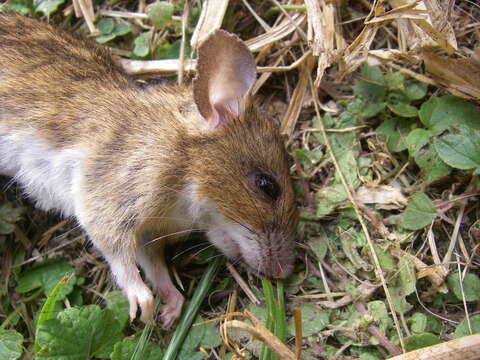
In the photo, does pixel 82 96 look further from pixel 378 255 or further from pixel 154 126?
pixel 378 255

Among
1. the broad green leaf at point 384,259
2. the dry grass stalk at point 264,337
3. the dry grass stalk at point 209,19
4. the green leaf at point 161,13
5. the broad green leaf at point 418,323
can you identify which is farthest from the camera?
the green leaf at point 161,13

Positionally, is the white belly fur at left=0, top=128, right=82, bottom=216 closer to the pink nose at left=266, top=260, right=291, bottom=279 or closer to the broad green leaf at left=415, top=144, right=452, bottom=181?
the pink nose at left=266, top=260, right=291, bottom=279

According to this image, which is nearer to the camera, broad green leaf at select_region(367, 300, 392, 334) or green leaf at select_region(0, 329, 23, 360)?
broad green leaf at select_region(367, 300, 392, 334)

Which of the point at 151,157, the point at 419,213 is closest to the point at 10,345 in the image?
the point at 151,157

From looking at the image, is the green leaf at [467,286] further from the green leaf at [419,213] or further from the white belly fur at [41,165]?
the white belly fur at [41,165]

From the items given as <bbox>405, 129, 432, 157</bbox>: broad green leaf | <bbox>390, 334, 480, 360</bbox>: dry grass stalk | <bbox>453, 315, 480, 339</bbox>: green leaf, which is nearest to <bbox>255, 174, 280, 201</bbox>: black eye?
<bbox>405, 129, 432, 157</bbox>: broad green leaf

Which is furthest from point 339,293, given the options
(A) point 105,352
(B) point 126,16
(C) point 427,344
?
(B) point 126,16

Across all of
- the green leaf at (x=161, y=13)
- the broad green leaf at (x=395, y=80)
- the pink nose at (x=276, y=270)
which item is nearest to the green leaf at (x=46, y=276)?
the pink nose at (x=276, y=270)
